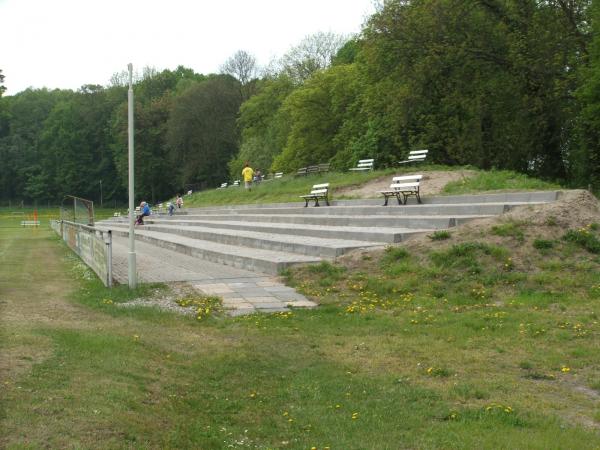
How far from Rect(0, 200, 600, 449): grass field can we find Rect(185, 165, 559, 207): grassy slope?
6335 millimetres

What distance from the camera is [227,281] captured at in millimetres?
12633

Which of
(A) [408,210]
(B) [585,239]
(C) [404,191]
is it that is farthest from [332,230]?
(B) [585,239]

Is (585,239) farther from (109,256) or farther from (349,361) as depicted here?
(109,256)

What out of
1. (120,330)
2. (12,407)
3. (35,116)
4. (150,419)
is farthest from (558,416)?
(35,116)

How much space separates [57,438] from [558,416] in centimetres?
378

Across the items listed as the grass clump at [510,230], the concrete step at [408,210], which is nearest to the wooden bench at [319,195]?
the concrete step at [408,210]

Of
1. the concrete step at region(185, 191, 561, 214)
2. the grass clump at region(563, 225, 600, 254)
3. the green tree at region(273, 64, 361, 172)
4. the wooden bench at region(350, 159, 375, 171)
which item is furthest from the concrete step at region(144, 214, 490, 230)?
the green tree at region(273, 64, 361, 172)

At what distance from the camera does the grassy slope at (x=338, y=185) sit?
58.8ft

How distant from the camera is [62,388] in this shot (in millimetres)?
5207

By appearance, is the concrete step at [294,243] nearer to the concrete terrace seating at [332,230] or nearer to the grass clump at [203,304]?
the concrete terrace seating at [332,230]

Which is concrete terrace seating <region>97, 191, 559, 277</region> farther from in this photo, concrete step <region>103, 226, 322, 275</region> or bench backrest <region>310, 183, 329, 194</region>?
bench backrest <region>310, 183, 329, 194</region>

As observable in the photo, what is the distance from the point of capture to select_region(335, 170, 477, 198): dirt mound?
20.4 metres

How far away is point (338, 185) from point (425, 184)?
562cm

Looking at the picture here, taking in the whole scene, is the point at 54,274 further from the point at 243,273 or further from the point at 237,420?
the point at 237,420
